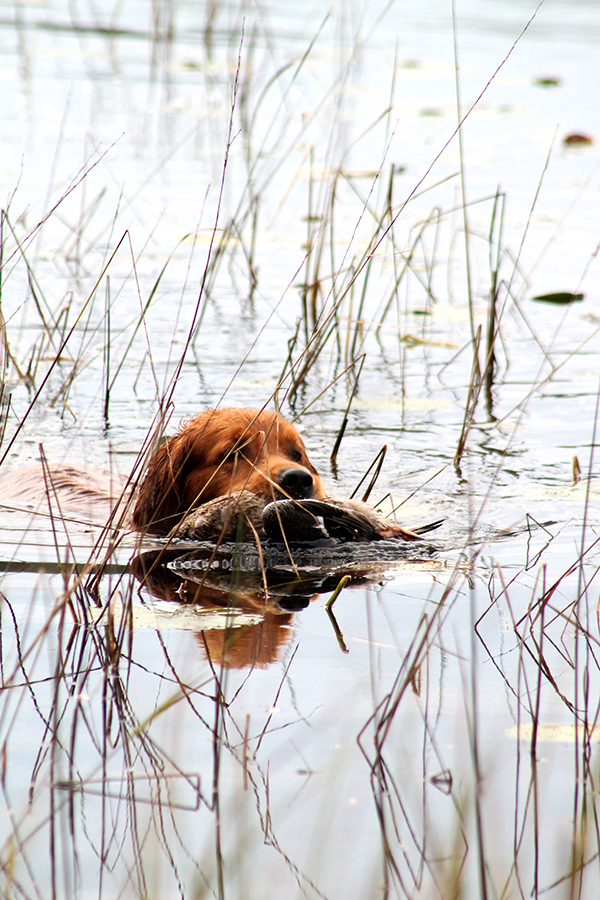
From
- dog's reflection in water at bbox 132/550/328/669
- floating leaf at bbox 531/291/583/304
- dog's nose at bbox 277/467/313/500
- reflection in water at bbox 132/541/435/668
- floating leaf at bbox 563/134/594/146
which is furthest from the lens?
floating leaf at bbox 563/134/594/146

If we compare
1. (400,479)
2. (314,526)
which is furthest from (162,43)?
(314,526)

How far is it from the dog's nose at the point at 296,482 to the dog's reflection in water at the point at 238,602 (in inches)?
12.7

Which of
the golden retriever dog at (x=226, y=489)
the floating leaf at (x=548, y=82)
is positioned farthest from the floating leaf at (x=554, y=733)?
the floating leaf at (x=548, y=82)

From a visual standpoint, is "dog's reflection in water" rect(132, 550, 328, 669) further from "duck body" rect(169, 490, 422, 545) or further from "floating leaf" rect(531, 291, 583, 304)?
"floating leaf" rect(531, 291, 583, 304)

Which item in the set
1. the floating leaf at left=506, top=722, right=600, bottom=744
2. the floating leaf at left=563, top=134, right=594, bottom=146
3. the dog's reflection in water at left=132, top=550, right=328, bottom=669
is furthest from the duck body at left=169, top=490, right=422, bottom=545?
the floating leaf at left=563, top=134, right=594, bottom=146

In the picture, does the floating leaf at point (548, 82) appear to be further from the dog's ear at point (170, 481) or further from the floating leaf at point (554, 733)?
the floating leaf at point (554, 733)

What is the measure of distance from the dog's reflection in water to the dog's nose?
323mm

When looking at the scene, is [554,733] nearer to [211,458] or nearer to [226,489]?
[226,489]

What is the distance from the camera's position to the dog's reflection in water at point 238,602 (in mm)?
3242

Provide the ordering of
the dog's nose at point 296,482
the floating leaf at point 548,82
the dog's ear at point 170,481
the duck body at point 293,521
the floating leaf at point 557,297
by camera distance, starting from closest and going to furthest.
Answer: the duck body at point 293,521 < the dog's nose at point 296,482 < the dog's ear at point 170,481 < the floating leaf at point 557,297 < the floating leaf at point 548,82

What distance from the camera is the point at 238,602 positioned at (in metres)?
3.75

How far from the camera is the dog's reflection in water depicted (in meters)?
3.24

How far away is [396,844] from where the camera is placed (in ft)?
7.84

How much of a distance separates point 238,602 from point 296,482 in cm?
60
